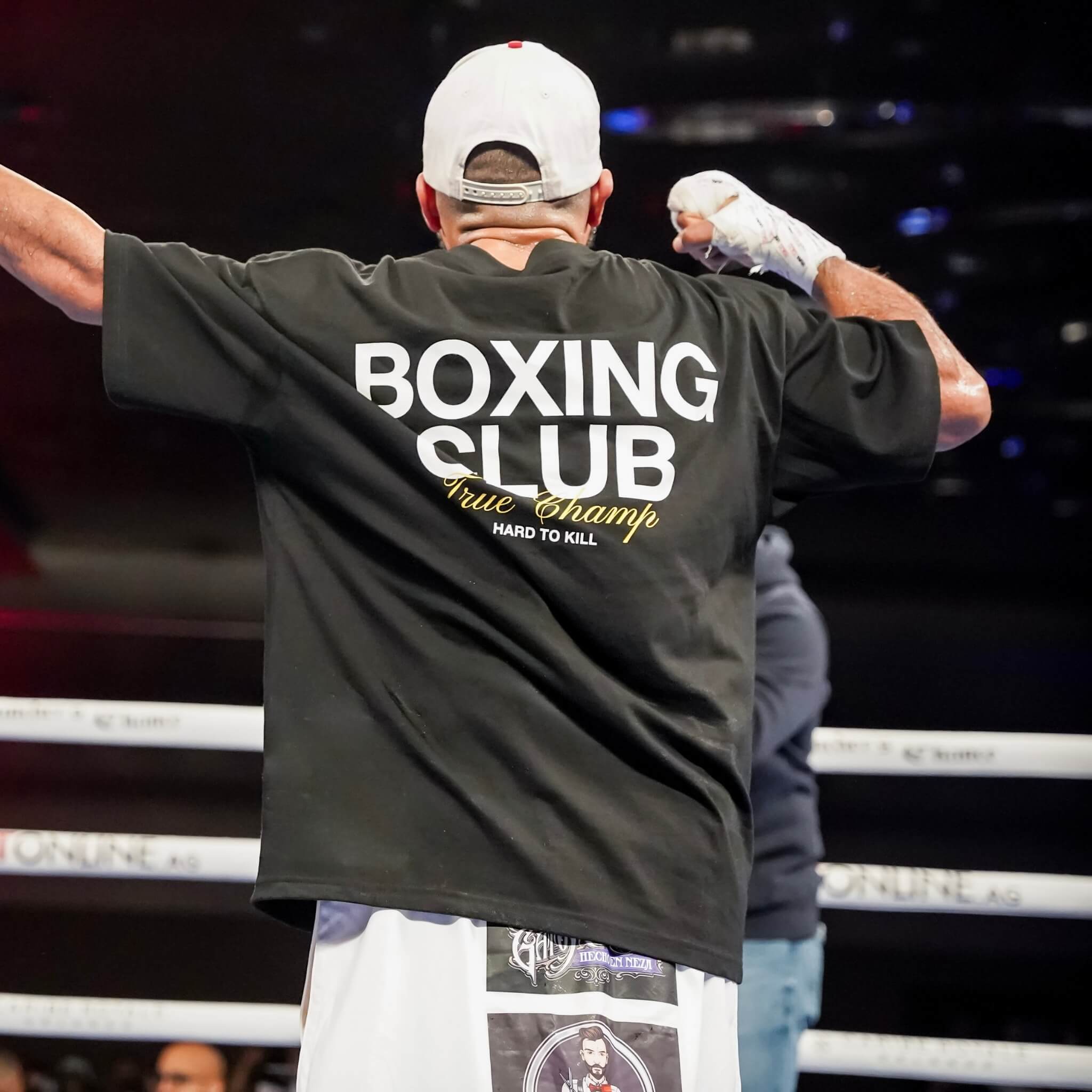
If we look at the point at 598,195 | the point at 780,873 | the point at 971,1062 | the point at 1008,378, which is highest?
the point at 1008,378

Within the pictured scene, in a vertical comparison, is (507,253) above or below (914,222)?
below

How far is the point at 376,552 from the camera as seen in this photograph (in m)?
1.20

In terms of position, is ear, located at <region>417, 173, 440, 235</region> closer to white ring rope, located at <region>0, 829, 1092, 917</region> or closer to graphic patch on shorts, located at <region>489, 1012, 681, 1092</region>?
graphic patch on shorts, located at <region>489, 1012, 681, 1092</region>

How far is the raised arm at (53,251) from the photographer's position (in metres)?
1.20

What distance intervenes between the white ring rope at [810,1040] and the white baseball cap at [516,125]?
5.25ft

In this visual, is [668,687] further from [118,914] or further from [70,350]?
[70,350]

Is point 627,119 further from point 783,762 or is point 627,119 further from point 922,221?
point 783,762

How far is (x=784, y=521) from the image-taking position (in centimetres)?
436

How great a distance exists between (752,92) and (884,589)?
157 cm

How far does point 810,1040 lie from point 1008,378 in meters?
2.45

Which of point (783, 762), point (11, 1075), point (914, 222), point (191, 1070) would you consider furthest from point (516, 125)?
point (914, 222)

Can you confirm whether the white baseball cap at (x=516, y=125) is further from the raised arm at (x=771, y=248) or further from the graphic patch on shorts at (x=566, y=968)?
the graphic patch on shorts at (x=566, y=968)

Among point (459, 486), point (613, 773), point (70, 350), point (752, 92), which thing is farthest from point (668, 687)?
point (70, 350)

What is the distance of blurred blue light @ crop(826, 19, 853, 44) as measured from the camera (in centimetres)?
355
